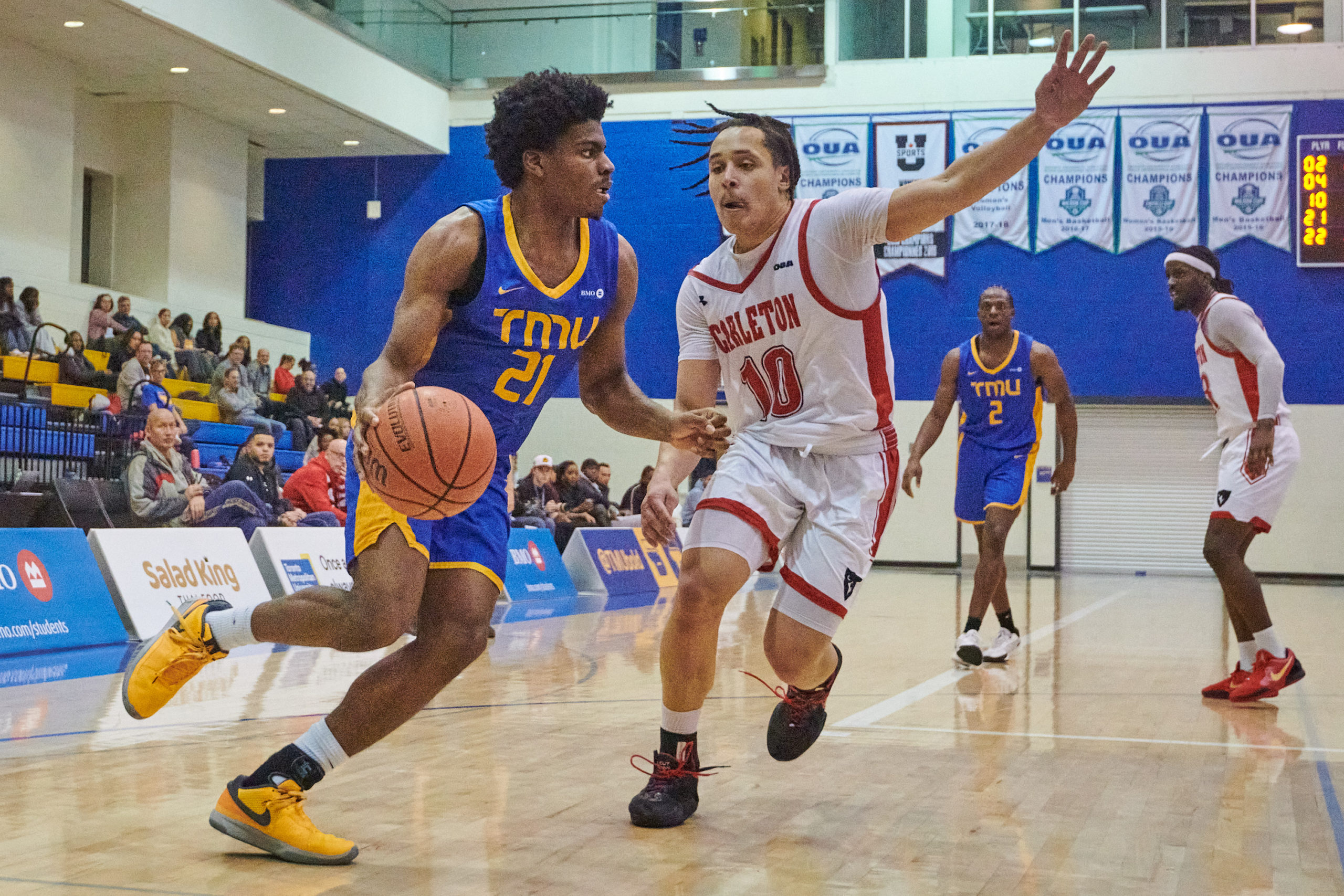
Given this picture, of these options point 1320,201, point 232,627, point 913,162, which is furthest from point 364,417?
point 1320,201

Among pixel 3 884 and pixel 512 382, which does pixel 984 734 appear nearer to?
pixel 512 382

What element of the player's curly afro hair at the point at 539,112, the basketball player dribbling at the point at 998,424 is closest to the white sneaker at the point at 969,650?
the basketball player dribbling at the point at 998,424

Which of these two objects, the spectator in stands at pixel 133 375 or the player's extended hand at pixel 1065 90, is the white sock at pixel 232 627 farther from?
the spectator in stands at pixel 133 375

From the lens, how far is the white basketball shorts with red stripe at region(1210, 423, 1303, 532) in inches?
238

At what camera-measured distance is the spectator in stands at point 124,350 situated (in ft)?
48.1

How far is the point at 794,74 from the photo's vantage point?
20312 millimetres

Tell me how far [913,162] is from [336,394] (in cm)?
930

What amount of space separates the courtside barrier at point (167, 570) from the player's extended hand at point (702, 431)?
4.93 m

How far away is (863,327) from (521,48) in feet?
59.1

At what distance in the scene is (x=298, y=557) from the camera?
30.8 ft

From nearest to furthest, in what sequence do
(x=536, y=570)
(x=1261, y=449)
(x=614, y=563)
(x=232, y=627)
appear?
(x=232, y=627), (x=1261, y=449), (x=536, y=570), (x=614, y=563)

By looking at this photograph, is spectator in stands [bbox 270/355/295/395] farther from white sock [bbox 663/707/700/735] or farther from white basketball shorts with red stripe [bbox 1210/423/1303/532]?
white sock [bbox 663/707/700/735]

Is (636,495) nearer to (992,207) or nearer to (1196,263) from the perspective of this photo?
(992,207)

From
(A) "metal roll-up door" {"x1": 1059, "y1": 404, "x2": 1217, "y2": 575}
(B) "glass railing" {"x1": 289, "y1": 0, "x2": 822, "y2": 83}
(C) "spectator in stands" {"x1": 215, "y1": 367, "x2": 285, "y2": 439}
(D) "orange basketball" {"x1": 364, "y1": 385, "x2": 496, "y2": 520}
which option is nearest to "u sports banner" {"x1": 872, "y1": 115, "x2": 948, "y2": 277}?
(B) "glass railing" {"x1": 289, "y1": 0, "x2": 822, "y2": 83}
